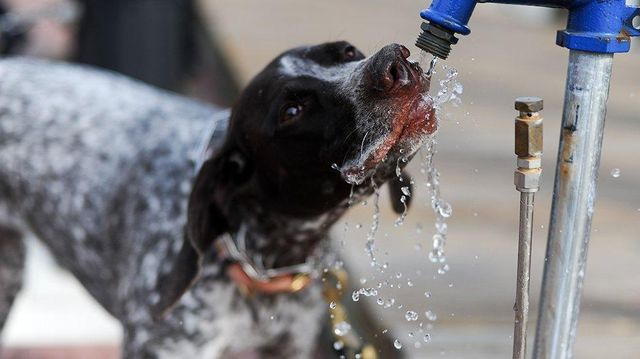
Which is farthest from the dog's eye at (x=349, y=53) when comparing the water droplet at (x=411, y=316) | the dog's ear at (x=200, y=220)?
the water droplet at (x=411, y=316)

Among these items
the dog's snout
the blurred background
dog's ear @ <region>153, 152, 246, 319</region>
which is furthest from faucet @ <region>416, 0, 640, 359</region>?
dog's ear @ <region>153, 152, 246, 319</region>

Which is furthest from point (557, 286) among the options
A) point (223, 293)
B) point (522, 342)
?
point (223, 293)

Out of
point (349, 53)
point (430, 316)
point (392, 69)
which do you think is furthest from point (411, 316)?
point (392, 69)

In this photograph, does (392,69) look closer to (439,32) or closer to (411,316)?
(439,32)

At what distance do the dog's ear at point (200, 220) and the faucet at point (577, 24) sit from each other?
1.15 meters

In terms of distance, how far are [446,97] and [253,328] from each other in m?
1.27

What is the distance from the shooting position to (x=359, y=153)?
2203 millimetres

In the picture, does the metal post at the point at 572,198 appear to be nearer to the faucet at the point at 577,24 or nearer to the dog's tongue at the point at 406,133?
the faucet at the point at 577,24

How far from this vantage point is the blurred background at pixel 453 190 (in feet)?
11.0

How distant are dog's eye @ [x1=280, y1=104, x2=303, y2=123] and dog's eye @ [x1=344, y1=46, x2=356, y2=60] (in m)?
0.17

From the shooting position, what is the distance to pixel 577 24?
5.65ft

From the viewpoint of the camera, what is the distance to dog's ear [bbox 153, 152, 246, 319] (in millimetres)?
2760

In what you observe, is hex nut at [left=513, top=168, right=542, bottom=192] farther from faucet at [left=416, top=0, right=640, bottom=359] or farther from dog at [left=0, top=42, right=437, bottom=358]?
dog at [left=0, top=42, right=437, bottom=358]

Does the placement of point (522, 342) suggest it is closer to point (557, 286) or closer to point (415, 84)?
point (557, 286)
